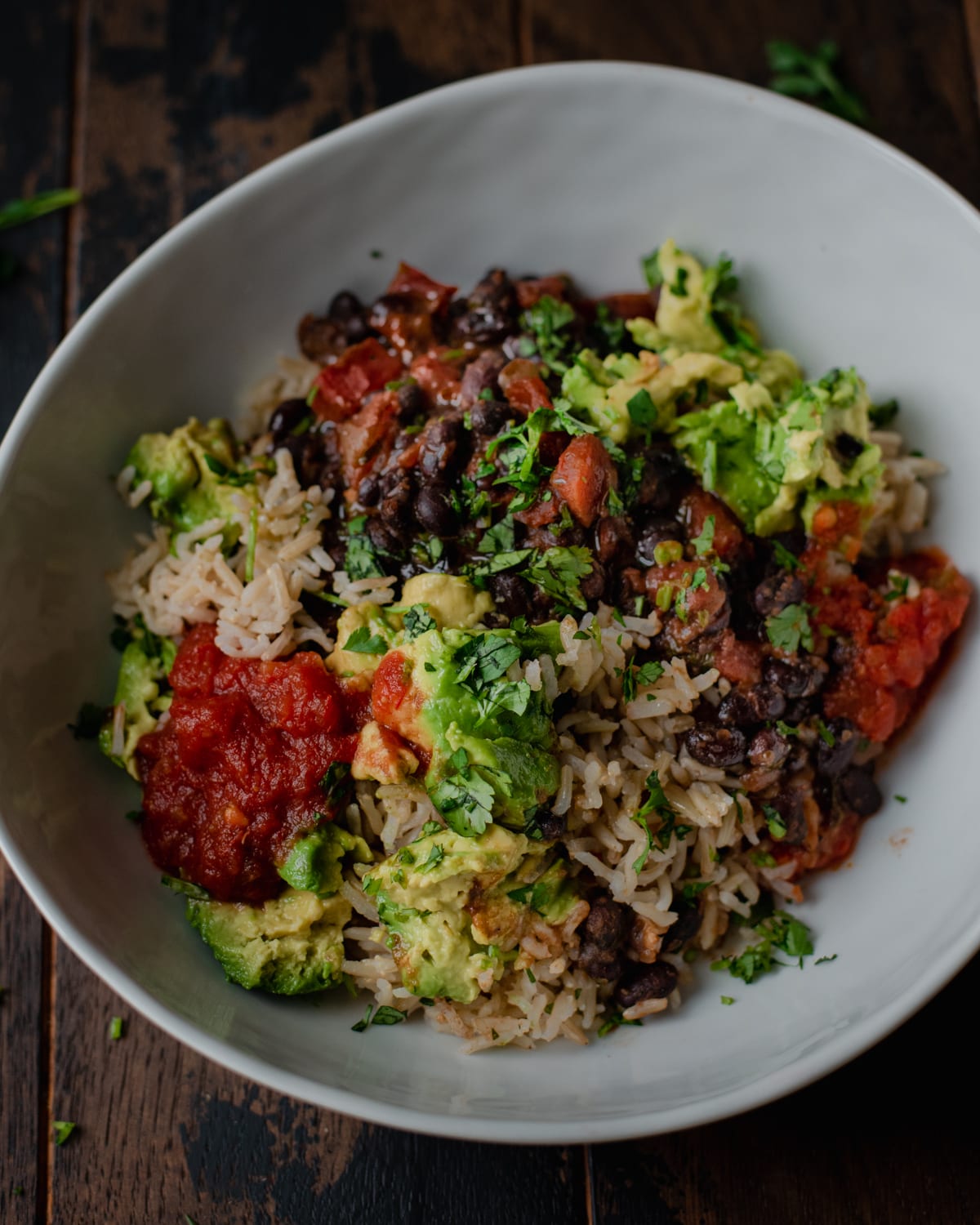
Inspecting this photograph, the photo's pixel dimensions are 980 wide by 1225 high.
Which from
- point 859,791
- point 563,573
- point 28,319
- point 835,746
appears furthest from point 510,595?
point 28,319

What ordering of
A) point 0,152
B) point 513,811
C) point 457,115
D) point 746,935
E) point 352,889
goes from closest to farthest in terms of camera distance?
point 513,811 < point 352,889 < point 746,935 < point 457,115 < point 0,152

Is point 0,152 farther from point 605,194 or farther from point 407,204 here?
point 605,194

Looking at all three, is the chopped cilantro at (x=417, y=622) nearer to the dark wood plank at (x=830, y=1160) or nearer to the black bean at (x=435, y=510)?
the black bean at (x=435, y=510)

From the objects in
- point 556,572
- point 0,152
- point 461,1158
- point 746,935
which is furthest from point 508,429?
point 0,152

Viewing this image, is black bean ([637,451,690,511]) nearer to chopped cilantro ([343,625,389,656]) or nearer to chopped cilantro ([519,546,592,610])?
chopped cilantro ([519,546,592,610])

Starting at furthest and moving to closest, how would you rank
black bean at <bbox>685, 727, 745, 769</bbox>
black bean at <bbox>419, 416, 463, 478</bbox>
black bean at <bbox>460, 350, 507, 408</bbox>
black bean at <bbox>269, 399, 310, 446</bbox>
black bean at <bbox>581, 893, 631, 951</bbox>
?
black bean at <bbox>269, 399, 310, 446</bbox>
black bean at <bbox>460, 350, 507, 408</bbox>
black bean at <bbox>419, 416, 463, 478</bbox>
black bean at <bbox>685, 727, 745, 769</bbox>
black bean at <bbox>581, 893, 631, 951</bbox>

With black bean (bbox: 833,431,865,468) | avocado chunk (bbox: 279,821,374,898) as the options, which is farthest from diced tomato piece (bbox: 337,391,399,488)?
black bean (bbox: 833,431,865,468)
